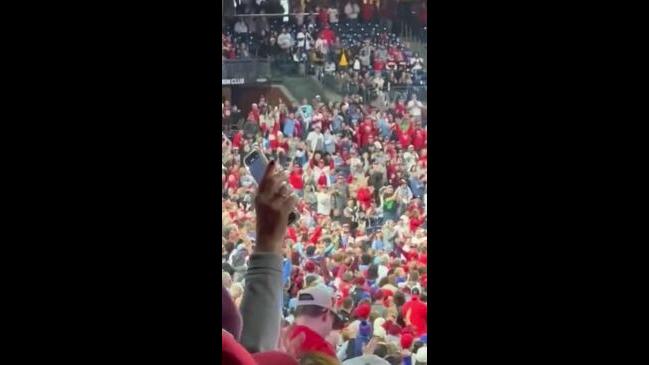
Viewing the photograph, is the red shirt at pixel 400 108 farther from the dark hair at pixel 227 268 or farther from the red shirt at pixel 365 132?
the dark hair at pixel 227 268

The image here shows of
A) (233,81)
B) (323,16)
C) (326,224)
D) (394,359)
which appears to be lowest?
(394,359)

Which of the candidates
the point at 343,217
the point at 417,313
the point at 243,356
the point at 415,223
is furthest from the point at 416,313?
the point at 243,356

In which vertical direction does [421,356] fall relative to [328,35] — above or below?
below

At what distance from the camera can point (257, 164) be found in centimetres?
390

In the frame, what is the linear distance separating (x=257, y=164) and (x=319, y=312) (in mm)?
621

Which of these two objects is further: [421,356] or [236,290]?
[236,290]

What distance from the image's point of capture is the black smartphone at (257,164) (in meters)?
3.89

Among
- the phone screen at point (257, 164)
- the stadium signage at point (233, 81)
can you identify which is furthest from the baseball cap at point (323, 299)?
the stadium signage at point (233, 81)

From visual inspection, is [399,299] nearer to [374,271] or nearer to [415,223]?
[374,271]

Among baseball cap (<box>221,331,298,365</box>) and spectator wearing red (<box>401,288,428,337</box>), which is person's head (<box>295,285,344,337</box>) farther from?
spectator wearing red (<box>401,288,428,337</box>)
